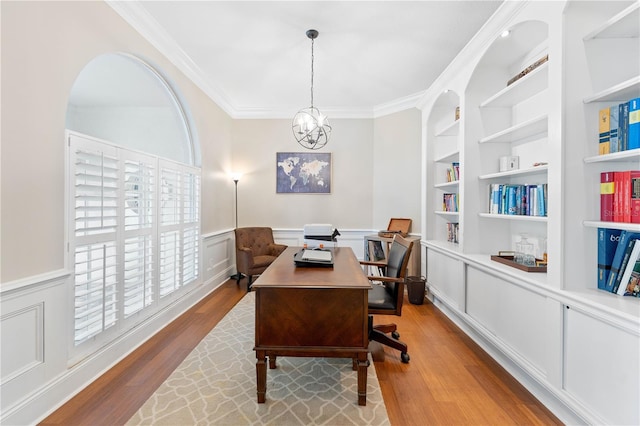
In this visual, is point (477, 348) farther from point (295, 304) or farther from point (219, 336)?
point (219, 336)

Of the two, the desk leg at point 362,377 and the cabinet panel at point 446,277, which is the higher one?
the cabinet panel at point 446,277

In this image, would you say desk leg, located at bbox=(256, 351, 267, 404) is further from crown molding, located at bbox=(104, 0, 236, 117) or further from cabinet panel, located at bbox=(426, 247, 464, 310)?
crown molding, located at bbox=(104, 0, 236, 117)

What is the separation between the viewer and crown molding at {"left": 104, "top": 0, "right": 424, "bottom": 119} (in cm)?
246

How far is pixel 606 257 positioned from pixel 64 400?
11.2 feet

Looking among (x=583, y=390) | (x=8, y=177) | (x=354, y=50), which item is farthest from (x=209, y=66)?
Answer: (x=583, y=390)

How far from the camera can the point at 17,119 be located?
158 centimetres

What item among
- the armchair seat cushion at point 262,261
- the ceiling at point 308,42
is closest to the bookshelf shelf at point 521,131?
the ceiling at point 308,42

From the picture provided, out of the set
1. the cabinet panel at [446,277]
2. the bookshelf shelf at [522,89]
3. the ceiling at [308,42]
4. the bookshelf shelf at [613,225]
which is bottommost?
the cabinet panel at [446,277]

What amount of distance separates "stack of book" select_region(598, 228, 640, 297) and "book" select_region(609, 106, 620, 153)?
18.3 inches

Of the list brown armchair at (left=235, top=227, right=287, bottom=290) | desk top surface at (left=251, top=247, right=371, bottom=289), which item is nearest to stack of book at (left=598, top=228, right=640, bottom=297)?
desk top surface at (left=251, top=247, right=371, bottom=289)

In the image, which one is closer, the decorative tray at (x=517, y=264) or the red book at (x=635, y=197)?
the red book at (x=635, y=197)

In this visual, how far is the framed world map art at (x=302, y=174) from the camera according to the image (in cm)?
514

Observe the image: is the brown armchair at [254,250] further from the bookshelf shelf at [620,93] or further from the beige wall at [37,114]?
the bookshelf shelf at [620,93]

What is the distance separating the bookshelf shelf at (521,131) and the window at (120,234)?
3.22 m
